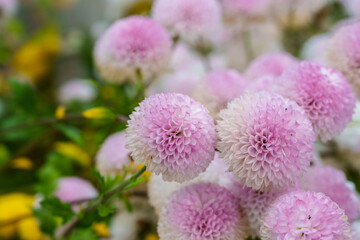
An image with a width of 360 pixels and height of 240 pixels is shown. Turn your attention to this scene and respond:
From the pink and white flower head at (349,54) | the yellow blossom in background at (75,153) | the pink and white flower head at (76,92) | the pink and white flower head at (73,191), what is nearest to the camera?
the pink and white flower head at (349,54)

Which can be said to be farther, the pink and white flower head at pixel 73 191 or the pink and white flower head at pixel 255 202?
the pink and white flower head at pixel 73 191

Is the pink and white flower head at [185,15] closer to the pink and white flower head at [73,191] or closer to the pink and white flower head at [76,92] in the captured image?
the pink and white flower head at [73,191]

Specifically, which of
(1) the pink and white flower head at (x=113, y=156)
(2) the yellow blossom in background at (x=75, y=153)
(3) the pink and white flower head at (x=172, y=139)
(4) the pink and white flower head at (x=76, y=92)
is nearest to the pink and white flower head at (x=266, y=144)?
(3) the pink and white flower head at (x=172, y=139)

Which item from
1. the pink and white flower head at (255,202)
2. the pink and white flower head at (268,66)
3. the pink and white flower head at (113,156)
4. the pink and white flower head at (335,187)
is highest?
the pink and white flower head at (268,66)

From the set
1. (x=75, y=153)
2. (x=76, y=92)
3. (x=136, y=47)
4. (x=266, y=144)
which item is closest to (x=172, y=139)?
(x=266, y=144)

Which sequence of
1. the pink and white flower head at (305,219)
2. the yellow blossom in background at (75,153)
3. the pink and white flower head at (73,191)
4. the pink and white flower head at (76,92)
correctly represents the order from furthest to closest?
the pink and white flower head at (76,92) < the yellow blossom in background at (75,153) < the pink and white flower head at (73,191) < the pink and white flower head at (305,219)

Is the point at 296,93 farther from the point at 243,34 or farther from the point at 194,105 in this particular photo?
the point at 243,34

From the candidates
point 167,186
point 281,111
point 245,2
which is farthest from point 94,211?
point 245,2
